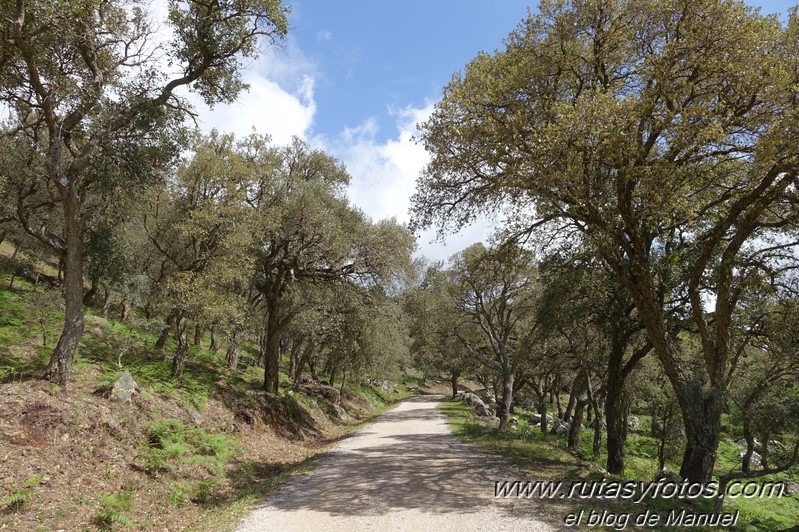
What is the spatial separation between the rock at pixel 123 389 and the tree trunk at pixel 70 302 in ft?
5.36

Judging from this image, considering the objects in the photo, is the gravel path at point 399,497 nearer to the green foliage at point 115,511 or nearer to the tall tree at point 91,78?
the green foliage at point 115,511

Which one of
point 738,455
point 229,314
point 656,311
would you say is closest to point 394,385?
point 738,455

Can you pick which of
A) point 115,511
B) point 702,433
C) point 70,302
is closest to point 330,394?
point 70,302

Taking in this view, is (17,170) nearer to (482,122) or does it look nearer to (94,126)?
(94,126)

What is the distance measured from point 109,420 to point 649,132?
50.0 feet

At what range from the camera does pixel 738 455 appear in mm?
32906

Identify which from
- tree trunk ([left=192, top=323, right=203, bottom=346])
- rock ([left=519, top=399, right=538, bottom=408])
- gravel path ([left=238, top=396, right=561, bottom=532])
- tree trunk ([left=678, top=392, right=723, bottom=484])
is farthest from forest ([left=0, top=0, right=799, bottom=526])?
rock ([left=519, top=399, right=538, bottom=408])

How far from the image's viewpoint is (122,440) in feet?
34.5

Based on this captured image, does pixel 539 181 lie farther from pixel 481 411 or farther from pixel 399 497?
pixel 481 411

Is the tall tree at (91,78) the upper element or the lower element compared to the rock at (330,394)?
upper

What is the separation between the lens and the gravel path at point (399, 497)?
26.1ft

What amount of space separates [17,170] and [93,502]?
15.6m

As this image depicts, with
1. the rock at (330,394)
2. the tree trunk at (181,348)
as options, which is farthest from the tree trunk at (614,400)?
the rock at (330,394)

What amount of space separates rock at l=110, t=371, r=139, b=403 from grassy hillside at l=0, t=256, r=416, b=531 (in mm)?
175
